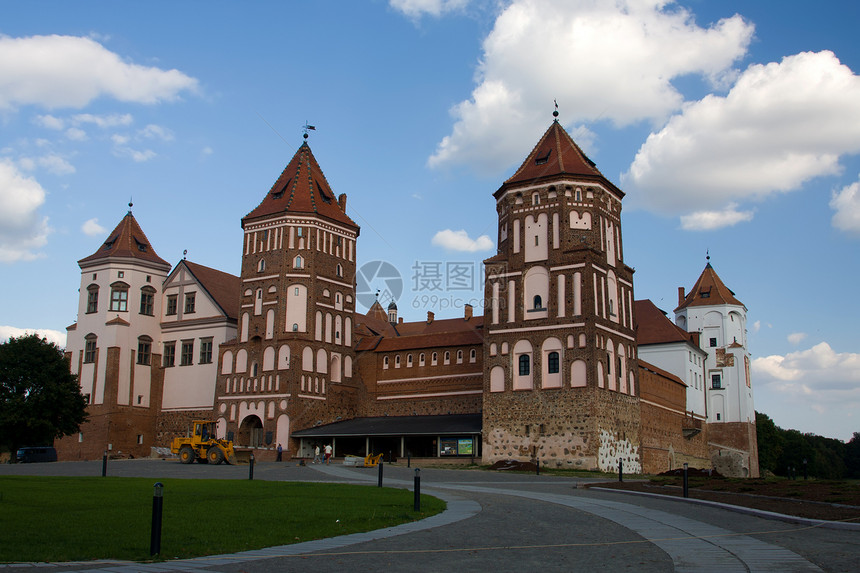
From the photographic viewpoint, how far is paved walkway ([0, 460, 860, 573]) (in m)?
9.82

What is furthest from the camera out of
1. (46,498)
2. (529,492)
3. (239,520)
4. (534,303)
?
(534,303)

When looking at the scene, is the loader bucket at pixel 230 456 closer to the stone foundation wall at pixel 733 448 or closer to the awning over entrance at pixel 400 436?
the awning over entrance at pixel 400 436

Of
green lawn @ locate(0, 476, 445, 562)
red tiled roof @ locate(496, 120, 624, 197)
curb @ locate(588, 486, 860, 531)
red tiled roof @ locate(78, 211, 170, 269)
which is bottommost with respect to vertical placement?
green lawn @ locate(0, 476, 445, 562)

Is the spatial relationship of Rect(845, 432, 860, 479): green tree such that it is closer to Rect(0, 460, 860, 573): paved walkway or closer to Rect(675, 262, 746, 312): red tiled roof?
Rect(675, 262, 746, 312): red tiled roof

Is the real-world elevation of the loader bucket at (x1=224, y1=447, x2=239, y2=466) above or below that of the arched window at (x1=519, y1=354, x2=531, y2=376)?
below

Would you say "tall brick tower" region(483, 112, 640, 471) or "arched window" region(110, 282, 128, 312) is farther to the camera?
"arched window" region(110, 282, 128, 312)

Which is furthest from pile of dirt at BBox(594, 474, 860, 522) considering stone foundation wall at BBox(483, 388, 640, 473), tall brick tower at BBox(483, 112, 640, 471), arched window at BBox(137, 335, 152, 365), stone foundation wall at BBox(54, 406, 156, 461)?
arched window at BBox(137, 335, 152, 365)

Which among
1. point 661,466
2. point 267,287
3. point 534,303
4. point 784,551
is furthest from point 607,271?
A: point 784,551

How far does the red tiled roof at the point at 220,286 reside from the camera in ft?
190

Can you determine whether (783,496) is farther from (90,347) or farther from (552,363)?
(90,347)

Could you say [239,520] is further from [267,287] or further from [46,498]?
[267,287]

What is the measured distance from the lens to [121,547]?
11.0m

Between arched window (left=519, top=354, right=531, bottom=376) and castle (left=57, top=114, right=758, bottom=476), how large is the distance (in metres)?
0.08

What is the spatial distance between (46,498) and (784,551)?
14.8 metres
